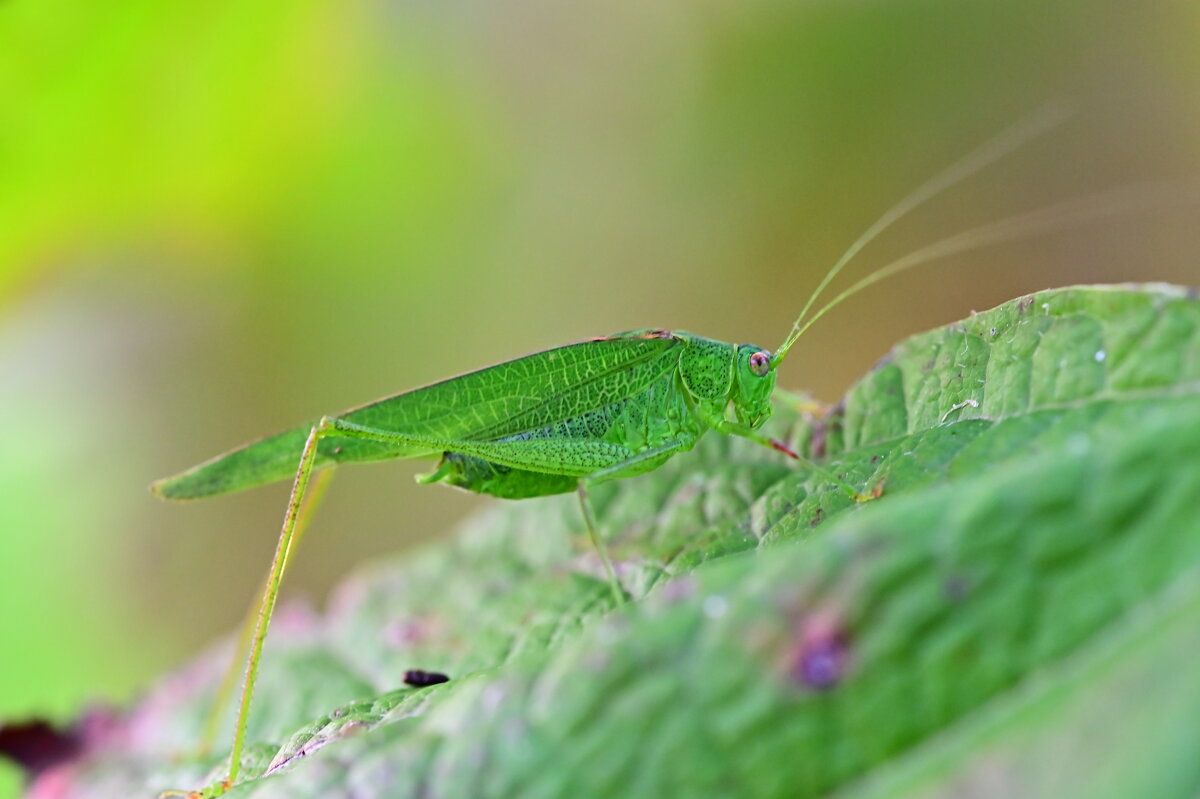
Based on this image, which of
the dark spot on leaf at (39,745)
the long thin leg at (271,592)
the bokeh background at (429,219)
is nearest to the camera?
the long thin leg at (271,592)

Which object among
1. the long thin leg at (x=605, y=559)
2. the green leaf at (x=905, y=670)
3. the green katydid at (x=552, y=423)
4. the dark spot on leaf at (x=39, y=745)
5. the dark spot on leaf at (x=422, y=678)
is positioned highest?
the green katydid at (x=552, y=423)

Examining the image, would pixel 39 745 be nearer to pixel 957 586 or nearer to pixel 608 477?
pixel 608 477

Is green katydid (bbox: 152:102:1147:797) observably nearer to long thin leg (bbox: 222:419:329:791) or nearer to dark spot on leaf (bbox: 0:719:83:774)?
long thin leg (bbox: 222:419:329:791)

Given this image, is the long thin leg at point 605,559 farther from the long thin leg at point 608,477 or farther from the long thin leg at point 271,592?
the long thin leg at point 271,592

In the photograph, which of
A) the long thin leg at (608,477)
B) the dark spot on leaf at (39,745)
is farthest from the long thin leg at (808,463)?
the dark spot on leaf at (39,745)

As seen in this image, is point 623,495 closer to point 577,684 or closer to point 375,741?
point 375,741

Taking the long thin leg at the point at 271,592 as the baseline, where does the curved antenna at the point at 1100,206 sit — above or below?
above
